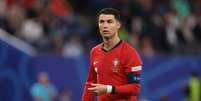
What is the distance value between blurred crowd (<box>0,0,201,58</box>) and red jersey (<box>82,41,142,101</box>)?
8459 millimetres

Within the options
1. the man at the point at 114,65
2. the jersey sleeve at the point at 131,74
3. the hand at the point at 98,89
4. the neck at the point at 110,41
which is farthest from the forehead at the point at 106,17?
the hand at the point at 98,89

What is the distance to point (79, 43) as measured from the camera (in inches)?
751

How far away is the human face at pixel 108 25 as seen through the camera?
989cm

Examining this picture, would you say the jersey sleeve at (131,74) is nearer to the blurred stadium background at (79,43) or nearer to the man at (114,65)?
the man at (114,65)

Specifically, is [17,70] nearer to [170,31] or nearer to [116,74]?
[170,31]

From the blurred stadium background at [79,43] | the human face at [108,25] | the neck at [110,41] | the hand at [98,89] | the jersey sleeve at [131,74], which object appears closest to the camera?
the hand at [98,89]

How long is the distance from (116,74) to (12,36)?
871cm

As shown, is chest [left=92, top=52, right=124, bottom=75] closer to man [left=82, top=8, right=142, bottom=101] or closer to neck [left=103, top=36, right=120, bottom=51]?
man [left=82, top=8, right=142, bottom=101]

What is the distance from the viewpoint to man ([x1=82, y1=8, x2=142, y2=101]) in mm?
9789

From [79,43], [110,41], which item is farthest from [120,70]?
[79,43]

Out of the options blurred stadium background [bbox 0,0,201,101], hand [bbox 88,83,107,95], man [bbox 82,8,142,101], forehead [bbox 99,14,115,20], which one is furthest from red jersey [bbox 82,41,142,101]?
blurred stadium background [bbox 0,0,201,101]

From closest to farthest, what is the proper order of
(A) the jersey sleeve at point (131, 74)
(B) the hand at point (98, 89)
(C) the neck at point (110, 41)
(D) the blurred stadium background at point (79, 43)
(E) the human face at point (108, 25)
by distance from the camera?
(B) the hand at point (98, 89)
(A) the jersey sleeve at point (131, 74)
(E) the human face at point (108, 25)
(C) the neck at point (110, 41)
(D) the blurred stadium background at point (79, 43)

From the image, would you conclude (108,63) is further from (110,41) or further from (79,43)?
(79,43)

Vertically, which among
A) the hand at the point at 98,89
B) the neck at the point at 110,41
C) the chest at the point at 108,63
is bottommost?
the hand at the point at 98,89
